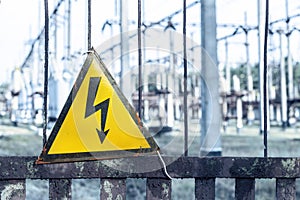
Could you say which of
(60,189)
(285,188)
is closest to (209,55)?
(285,188)

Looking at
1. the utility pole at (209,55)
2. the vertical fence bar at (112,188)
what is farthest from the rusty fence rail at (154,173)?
the utility pole at (209,55)

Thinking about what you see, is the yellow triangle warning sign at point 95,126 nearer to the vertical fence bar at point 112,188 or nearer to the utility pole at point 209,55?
the vertical fence bar at point 112,188

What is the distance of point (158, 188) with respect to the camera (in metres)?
0.87

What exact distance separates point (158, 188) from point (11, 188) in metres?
0.27

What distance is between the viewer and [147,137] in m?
0.86

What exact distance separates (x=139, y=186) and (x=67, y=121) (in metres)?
2.03

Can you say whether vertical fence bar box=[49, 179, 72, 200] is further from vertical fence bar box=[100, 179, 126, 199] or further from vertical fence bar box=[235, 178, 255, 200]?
vertical fence bar box=[235, 178, 255, 200]

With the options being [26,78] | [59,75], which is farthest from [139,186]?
[26,78]

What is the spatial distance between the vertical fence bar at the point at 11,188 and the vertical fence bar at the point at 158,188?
0.23 metres

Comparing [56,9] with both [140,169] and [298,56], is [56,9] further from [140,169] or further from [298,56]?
[140,169]

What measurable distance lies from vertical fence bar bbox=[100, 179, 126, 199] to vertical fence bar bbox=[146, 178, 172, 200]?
51mm

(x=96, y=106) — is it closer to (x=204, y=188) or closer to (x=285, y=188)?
(x=204, y=188)

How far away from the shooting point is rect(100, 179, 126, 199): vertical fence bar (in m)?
0.86

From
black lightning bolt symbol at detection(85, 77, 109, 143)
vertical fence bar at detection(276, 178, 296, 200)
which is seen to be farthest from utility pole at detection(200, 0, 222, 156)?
black lightning bolt symbol at detection(85, 77, 109, 143)
